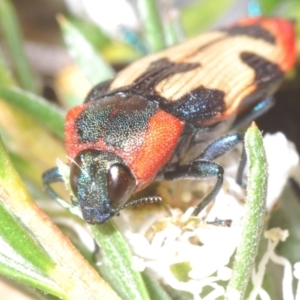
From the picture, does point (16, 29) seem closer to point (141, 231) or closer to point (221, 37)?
point (221, 37)

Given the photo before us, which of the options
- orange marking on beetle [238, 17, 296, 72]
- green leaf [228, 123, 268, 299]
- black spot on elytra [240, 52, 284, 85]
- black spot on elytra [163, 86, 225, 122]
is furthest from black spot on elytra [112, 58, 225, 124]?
green leaf [228, 123, 268, 299]

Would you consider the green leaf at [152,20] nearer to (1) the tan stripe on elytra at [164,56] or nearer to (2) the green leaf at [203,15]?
(1) the tan stripe on elytra at [164,56]

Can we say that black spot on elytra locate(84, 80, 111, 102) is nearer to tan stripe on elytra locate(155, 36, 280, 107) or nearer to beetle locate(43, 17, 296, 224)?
beetle locate(43, 17, 296, 224)

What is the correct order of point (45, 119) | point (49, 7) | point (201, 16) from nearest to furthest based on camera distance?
1. point (45, 119)
2. point (201, 16)
3. point (49, 7)

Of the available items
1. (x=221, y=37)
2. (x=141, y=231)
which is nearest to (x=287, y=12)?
(x=221, y=37)

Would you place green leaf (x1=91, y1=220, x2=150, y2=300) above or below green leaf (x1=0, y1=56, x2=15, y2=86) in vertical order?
below

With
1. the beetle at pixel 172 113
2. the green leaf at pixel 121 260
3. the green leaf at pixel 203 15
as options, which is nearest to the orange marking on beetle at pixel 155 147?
the beetle at pixel 172 113

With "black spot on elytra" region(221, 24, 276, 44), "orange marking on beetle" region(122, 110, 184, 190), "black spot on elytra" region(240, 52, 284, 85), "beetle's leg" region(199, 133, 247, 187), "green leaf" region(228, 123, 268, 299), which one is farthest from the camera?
"black spot on elytra" region(221, 24, 276, 44)
